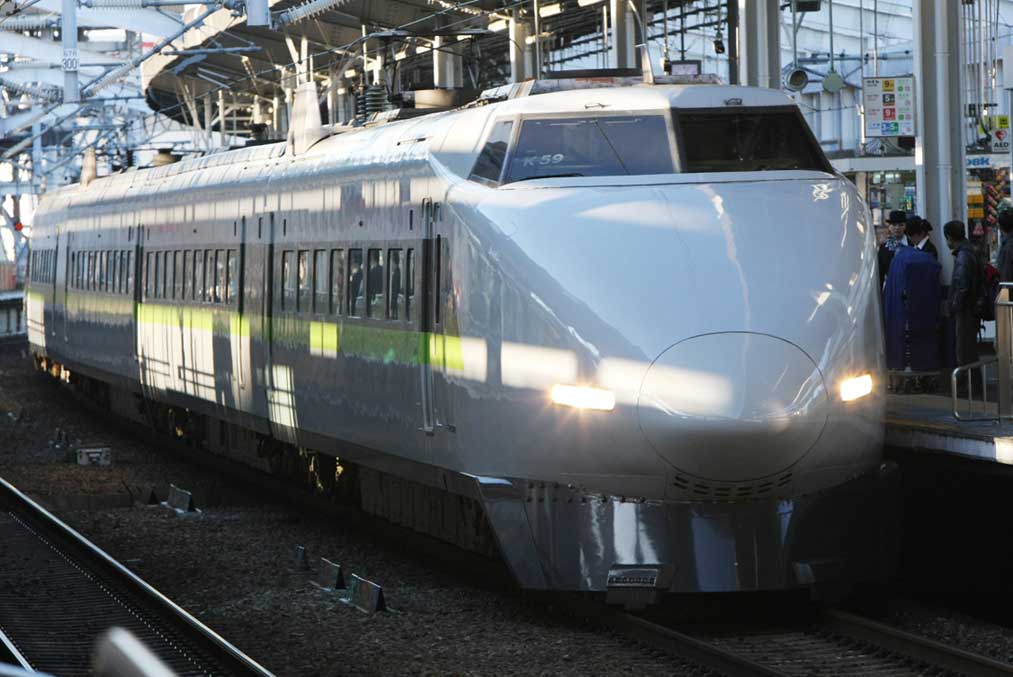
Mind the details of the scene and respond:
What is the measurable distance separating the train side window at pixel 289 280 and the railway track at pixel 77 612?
268cm

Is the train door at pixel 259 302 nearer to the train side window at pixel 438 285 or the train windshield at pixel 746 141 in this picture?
the train side window at pixel 438 285

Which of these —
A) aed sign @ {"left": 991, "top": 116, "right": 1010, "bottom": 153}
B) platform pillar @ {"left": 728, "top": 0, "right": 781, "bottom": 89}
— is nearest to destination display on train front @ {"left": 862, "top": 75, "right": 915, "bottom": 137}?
platform pillar @ {"left": 728, "top": 0, "right": 781, "bottom": 89}

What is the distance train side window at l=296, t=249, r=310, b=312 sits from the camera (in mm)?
14945

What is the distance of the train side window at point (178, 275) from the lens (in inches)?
795

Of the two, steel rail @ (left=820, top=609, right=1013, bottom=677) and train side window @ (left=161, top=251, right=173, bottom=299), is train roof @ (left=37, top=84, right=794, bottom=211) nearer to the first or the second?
steel rail @ (left=820, top=609, right=1013, bottom=677)

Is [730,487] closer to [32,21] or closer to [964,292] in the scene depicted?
[964,292]

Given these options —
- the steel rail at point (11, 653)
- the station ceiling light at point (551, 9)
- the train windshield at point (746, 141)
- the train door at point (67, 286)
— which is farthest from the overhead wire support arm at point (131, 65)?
the steel rail at point (11, 653)

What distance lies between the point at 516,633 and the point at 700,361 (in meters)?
2.24

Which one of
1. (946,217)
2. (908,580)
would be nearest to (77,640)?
(908,580)

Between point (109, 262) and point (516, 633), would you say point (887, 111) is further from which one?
point (516, 633)

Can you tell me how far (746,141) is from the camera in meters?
11.1

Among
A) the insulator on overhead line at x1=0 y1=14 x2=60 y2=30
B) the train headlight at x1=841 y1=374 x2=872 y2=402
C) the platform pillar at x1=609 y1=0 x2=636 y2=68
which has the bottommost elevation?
the train headlight at x1=841 y1=374 x2=872 y2=402

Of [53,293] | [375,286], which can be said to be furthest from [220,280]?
[53,293]

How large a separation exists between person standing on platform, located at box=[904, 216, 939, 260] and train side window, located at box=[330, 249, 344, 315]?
473cm
